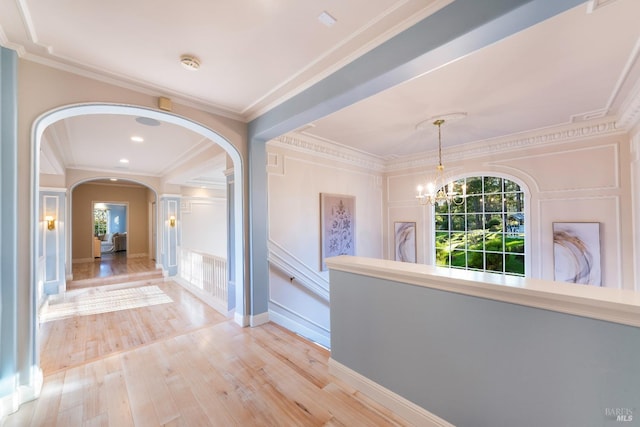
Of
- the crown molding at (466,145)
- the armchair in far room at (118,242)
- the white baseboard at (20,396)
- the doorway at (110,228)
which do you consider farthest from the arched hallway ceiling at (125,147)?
the doorway at (110,228)

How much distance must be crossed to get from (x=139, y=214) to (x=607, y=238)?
1265 cm

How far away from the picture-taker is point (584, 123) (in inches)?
136

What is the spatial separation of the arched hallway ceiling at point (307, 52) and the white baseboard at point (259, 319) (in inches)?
102

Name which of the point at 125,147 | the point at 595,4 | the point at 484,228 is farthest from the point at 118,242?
the point at 595,4

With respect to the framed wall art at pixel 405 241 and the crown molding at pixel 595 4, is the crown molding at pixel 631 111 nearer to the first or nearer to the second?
the crown molding at pixel 595 4

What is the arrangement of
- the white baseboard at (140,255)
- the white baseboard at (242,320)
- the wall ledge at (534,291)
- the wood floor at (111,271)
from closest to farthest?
1. the wall ledge at (534,291)
2. the white baseboard at (242,320)
3. the wood floor at (111,271)
4. the white baseboard at (140,255)

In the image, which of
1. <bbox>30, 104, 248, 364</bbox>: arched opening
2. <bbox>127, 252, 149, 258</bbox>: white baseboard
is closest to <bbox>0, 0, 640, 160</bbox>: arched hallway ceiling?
<bbox>30, 104, 248, 364</bbox>: arched opening

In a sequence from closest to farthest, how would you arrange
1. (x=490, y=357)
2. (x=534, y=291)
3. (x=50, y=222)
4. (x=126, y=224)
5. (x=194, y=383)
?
1. (x=534, y=291)
2. (x=490, y=357)
3. (x=194, y=383)
4. (x=50, y=222)
5. (x=126, y=224)

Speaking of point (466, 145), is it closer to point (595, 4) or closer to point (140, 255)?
point (595, 4)

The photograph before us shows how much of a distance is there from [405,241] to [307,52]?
443 centimetres

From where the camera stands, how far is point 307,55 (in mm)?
2008

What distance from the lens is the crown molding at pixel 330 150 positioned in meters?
3.95

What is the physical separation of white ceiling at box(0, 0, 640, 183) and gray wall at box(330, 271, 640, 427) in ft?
6.00

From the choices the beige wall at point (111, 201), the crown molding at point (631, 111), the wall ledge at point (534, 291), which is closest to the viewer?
the wall ledge at point (534, 291)
